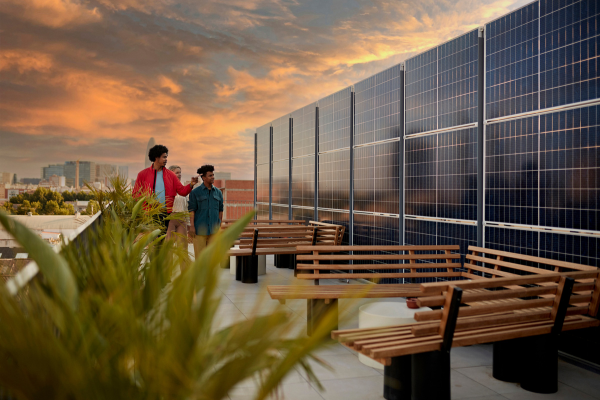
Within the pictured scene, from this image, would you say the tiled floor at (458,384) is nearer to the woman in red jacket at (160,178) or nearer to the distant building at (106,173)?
the distant building at (106,173)

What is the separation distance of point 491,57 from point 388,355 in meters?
4.47

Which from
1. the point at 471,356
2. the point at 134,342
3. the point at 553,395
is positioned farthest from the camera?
the point at 471,356

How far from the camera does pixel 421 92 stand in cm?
773

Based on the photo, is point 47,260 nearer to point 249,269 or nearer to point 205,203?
point 205,203

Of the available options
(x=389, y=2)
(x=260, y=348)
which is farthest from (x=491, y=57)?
(x=389, y=2)

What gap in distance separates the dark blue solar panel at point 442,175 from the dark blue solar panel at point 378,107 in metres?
0.69

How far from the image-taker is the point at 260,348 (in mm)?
996

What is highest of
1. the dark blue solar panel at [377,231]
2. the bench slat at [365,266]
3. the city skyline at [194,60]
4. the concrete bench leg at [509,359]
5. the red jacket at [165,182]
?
the city skyline at [194,60]

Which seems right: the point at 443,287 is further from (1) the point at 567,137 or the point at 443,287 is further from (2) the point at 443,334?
(1) the point at 567,137

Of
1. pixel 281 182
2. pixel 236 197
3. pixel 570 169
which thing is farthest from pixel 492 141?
pixel 236 197

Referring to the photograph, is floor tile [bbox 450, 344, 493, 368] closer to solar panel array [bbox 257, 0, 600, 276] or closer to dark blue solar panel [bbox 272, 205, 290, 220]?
solar panel array [bbox 257, 0, 600, 276]

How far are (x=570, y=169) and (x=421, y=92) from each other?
10.1ft

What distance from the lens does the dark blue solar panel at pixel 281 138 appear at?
47.1ft

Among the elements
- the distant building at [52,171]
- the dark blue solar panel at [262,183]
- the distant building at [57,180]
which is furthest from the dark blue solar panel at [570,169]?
the distant building at [57,180]
